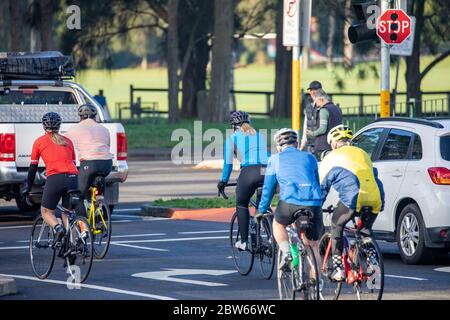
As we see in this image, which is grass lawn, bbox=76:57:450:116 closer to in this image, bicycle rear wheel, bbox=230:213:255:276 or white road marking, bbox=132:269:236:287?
bicycle rear wheel, bbox=230:213:255:276

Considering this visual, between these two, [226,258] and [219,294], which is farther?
[226,258]

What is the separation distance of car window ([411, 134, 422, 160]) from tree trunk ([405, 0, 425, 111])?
27.9 meters

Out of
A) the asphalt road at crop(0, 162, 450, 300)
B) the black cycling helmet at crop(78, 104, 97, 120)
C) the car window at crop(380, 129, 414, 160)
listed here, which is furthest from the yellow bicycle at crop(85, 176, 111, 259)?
the car window at crop(380, 129, 414, 160)

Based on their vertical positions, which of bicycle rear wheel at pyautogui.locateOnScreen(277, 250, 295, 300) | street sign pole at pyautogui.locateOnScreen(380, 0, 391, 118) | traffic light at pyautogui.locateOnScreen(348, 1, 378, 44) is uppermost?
traffic light at pyautogui.locateOnScreen(348, 1, 378, 44)

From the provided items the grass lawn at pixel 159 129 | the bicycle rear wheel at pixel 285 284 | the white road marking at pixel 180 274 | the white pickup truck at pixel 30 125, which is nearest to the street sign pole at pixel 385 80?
the white pickup truck at pixel 30 125

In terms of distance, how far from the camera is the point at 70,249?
48.1 ft

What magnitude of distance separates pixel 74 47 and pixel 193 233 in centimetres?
3301

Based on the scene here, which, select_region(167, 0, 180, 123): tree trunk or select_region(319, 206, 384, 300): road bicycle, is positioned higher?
select_region(167, 0, 180, 123): tree trunk

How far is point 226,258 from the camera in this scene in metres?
16.7

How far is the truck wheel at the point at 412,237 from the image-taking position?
15.8 m

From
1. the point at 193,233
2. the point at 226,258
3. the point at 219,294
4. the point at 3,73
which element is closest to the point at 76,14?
the point at 3,73

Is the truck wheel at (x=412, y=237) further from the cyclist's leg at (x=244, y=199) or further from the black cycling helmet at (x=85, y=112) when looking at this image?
the black cycling helmet at (x=85, y=112)

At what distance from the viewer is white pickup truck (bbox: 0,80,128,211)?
2017 cm
